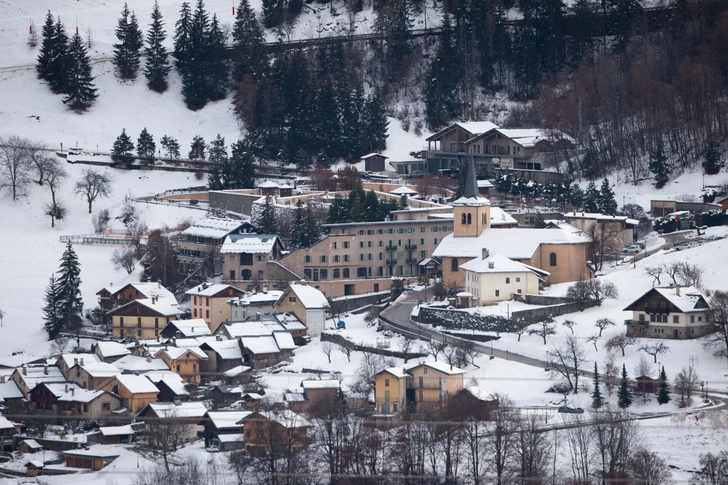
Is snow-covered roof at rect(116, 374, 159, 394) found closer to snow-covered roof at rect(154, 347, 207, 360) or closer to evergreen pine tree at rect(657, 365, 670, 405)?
snow-covered roof at rect(154, 347, 207, 360)

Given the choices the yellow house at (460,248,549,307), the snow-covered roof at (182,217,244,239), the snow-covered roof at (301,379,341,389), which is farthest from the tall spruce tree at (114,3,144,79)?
the snow-covered roof at (301,379,341,389)

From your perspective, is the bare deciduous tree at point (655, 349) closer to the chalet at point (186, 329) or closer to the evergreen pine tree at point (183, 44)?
the chalet at point (186, 329)

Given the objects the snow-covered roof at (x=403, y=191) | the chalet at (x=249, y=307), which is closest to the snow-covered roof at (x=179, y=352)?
the chalet at (x=249, y=307)

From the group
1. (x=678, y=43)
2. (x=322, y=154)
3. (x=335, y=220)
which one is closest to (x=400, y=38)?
(x=322, y=154)

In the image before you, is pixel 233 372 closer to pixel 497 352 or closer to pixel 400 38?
pixel 497 352

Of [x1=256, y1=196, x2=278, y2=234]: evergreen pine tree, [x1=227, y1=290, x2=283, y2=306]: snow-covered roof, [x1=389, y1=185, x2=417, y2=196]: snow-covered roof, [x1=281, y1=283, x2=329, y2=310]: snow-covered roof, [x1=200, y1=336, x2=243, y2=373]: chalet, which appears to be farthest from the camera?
[x1=389, y1=185, x2=417, y2=196]: snow-covered roof

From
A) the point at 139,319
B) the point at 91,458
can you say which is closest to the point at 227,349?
the point at 139,319

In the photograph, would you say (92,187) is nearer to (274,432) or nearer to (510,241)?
(510,241)
